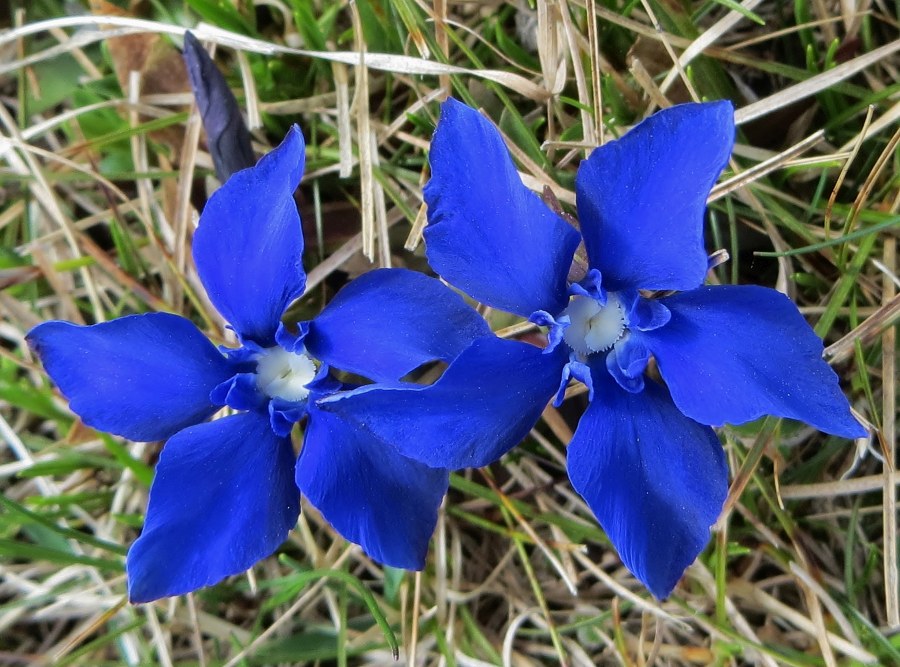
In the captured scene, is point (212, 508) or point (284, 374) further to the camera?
point (284, 374)

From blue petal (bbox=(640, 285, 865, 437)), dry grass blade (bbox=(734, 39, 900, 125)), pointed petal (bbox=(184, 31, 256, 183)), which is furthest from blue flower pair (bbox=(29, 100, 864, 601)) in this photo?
dry grass blade (bbox=(734, 39, 900, 125))

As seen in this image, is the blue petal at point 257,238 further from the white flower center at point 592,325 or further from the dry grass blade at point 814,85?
the dry grass blade at point 814,85

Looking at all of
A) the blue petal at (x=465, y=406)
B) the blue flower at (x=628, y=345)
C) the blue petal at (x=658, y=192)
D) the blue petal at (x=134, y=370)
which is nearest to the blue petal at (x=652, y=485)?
the blue flower at (x=628, y=345)

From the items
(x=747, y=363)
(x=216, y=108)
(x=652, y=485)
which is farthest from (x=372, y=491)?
(x=216, y=108)

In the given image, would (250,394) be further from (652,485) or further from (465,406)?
(652,485)

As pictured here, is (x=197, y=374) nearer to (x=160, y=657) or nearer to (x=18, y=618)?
(x=160, y=657)

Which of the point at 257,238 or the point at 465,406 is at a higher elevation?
the point at 257,238
